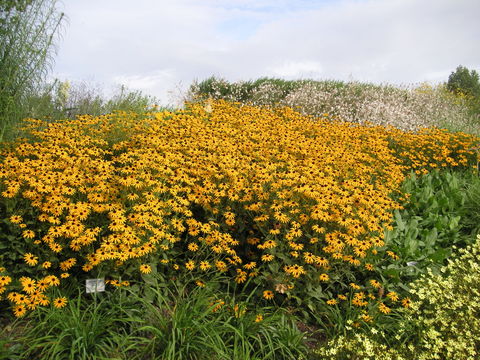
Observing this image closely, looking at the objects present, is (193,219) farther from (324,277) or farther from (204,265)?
(324,277)

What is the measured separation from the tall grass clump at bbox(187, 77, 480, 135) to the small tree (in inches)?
262

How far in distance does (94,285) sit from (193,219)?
107cm

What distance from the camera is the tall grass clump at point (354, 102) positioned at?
12617 mm

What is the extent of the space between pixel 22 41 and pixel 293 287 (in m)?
5.67

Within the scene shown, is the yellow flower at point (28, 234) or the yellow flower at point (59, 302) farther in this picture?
the yellow flower at point (28, 234)

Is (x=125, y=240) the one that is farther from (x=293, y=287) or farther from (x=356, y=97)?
(x=356, y=97)

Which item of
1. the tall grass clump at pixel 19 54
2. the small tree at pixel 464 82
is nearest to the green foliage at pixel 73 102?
the tall grass clump at pixel 19 54

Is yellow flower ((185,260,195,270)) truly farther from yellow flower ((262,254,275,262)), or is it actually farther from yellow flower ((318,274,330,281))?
yellow flower ((318,274,330,281))

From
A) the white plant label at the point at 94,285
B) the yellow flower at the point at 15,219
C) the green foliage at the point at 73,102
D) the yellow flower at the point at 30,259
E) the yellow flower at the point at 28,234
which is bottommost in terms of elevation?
the white plant label at the point at 94,285

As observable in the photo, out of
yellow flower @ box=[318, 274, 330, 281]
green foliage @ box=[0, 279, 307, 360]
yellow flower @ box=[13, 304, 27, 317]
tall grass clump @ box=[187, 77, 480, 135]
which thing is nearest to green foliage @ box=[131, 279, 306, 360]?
green foliage @ box=[0, 279, 307, 360]

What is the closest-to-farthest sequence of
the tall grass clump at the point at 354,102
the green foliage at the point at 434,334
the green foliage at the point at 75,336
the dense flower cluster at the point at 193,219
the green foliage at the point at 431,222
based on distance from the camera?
the green foliage at the point at 75,336
the green foliage at the point at 434,334
the dense flower cluster at the point at 193,219
the green foliage at the point at 431,222
the tall grass clump at the point at 354,102

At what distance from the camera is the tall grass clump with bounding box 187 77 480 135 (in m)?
12.6

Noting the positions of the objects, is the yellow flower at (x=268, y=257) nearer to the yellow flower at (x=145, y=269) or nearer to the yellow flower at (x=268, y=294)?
the yellow flower at (x=268, y=294)

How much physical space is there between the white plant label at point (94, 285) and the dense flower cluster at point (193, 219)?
95 mm
